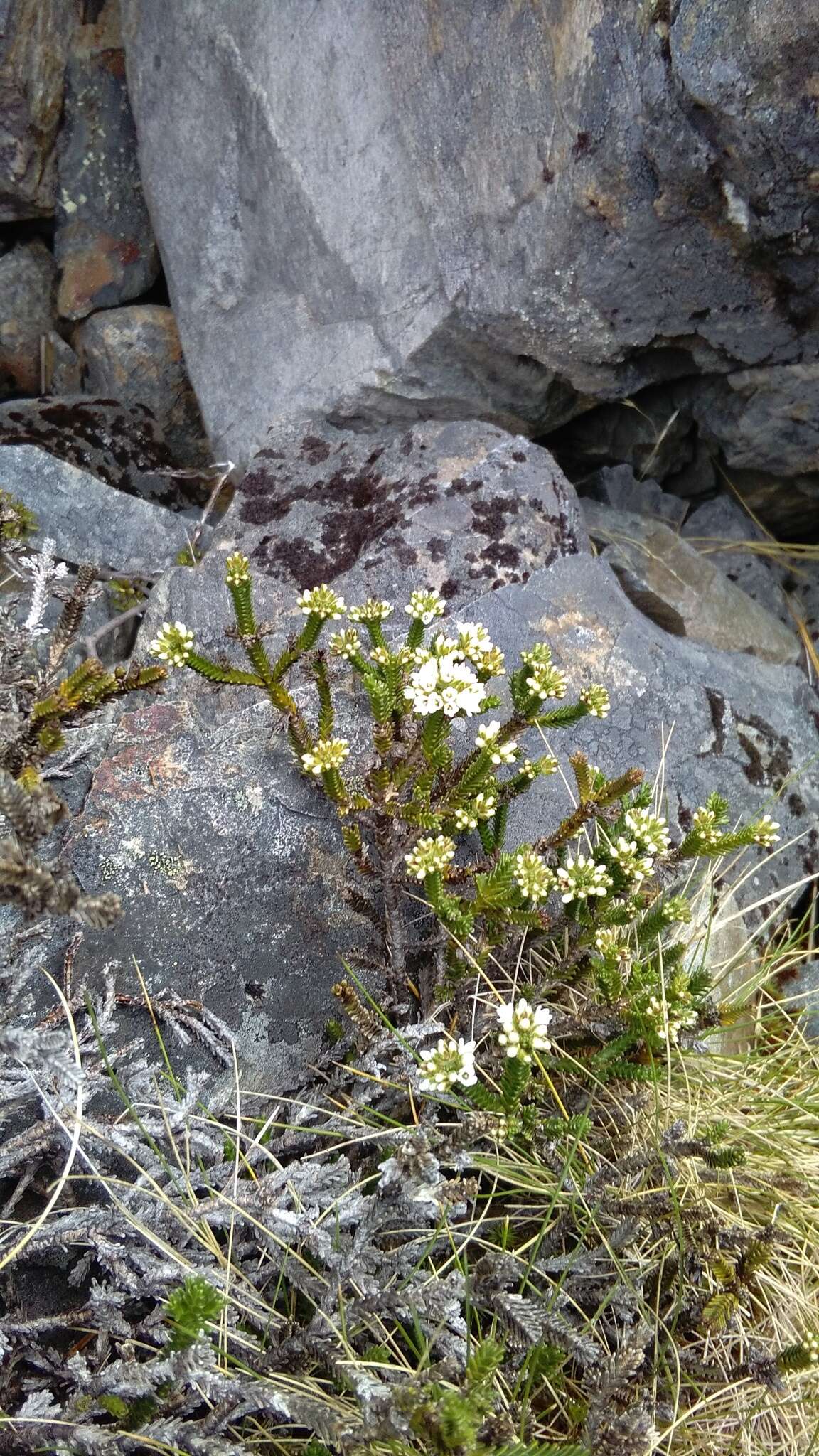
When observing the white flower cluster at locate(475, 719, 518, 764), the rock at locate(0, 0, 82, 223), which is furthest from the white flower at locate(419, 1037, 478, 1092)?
the rock at locate(0, 0, 82, 223)

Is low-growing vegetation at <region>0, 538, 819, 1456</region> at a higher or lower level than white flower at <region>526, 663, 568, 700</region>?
lower

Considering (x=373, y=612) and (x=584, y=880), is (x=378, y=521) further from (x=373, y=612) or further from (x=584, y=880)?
(x=584, y=880)

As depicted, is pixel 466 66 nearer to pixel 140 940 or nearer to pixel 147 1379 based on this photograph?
pixel 140 940

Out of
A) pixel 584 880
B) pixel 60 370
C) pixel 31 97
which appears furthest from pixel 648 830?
Result: pixel 31 97

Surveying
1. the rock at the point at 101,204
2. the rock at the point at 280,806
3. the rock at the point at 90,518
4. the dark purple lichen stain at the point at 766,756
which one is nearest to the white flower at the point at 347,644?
the rock at the point at 280,806

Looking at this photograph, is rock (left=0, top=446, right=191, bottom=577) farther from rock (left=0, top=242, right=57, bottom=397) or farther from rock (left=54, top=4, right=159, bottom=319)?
rock (left=54, top=4, right=159, bottom=319)

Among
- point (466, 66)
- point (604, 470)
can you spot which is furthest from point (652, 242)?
point (604, 470)
